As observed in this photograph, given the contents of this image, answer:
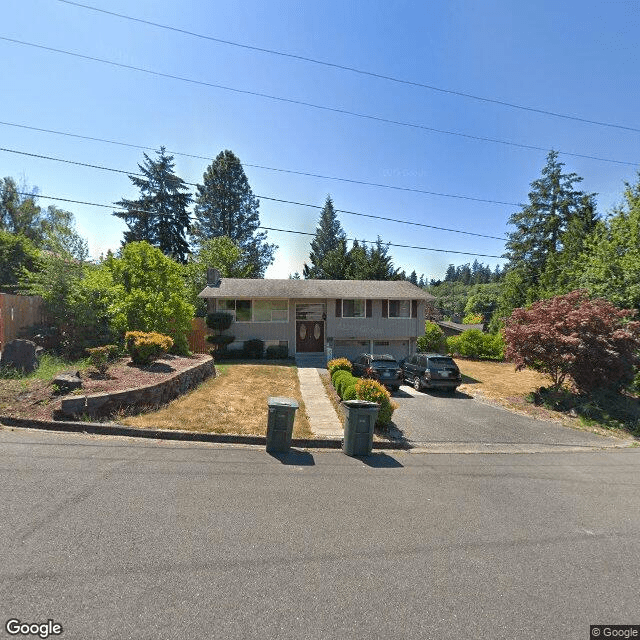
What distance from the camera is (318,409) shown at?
11.3 meters

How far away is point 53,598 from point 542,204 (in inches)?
1707

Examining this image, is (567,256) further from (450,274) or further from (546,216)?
(450,274)

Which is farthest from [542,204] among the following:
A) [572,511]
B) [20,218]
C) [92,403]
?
[20,218]

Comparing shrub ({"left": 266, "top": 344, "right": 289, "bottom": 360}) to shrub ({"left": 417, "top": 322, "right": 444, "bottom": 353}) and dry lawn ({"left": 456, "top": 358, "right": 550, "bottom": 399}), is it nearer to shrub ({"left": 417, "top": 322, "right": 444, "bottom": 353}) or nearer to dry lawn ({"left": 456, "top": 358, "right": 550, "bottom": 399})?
shrub ({"left": 417, "top": 322, "right": 444, "bottom": 353})

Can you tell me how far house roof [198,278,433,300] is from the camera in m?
22.7

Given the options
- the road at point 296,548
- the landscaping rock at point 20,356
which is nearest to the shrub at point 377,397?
the road at point 296,548

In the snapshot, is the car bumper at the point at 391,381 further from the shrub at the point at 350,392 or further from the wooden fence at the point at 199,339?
the wooden fence at the point at 199,339

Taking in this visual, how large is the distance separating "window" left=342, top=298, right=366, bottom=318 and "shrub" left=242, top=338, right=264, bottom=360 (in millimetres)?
5850

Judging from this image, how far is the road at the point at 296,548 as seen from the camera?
299cm

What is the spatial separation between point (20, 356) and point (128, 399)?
4766 mm

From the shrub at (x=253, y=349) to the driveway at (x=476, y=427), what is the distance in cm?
996

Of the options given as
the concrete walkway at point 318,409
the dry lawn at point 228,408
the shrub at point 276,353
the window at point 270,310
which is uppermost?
the window at point 270,310

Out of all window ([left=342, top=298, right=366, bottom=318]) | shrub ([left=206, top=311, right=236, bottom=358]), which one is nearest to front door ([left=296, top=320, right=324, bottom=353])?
window ([left=342, top=298, right=366, bottom=318])

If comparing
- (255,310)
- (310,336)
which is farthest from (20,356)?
(310,336)
